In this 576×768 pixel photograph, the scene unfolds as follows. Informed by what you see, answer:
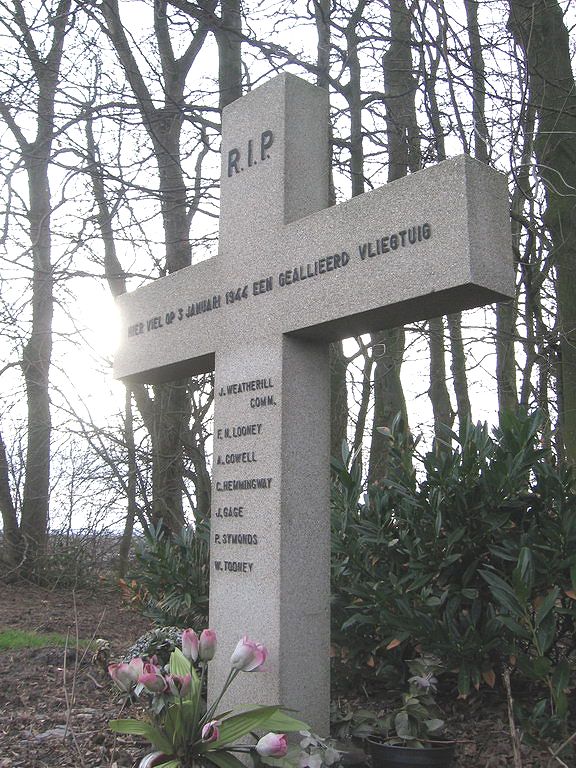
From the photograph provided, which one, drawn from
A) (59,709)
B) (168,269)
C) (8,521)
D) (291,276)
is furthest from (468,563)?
(8,521)

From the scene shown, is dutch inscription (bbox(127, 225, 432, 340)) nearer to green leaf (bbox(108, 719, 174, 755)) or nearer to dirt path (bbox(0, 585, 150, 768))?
dirt path (bbox(0, 585, 150, 768))

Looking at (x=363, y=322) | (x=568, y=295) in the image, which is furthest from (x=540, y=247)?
(x=363, y=322)

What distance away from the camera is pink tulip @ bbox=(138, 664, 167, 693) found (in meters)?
3.23

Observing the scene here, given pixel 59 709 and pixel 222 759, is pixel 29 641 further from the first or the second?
pixel 222 759

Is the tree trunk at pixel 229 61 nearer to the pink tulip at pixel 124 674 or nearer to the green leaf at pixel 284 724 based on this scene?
the pink tulip at pixel 124 674

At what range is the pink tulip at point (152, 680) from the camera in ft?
10.6

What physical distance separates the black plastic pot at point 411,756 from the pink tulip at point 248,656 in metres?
0.67

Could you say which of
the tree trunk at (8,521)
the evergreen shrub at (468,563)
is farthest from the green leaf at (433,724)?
the tree trunk at (8,521)

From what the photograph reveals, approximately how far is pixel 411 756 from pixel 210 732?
2.90 feet

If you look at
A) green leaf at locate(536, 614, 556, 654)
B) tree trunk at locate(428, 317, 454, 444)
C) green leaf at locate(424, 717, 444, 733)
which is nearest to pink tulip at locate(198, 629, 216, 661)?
green leaf at locate(424, 717, 444, 733)

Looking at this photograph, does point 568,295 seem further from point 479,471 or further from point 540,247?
point 479,471

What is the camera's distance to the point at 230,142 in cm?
471

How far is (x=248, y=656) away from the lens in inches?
134

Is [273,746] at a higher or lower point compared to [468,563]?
lower
